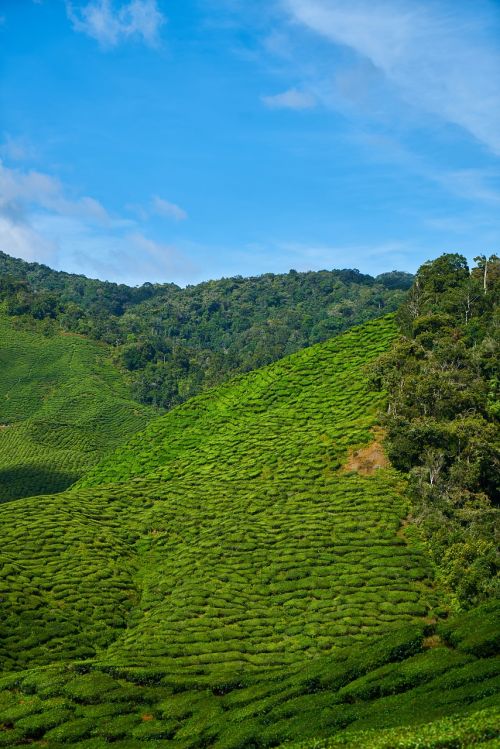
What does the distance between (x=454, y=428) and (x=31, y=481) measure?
2742 inches

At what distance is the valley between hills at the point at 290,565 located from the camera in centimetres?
3381

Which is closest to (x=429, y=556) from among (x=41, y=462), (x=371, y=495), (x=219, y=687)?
(x=371, y=495)

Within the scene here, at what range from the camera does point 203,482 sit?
2995 inches

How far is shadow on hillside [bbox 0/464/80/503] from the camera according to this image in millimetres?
106875

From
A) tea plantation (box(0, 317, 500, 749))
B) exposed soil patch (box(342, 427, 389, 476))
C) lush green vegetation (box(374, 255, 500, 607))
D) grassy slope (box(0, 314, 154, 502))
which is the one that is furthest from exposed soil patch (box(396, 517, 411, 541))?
grassy slope (box(0, 314, 154, 502))

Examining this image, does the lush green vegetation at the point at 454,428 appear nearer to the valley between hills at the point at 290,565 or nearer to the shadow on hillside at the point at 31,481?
the valley between hills at the point at 290,565

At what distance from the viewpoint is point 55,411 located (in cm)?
15562

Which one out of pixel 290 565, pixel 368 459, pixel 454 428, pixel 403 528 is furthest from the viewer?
pixel 368 459

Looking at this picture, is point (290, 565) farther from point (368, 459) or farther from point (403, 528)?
point (368, 459)

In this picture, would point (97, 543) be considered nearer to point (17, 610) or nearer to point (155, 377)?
point (17, 610)

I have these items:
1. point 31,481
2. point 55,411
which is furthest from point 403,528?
point 55,411

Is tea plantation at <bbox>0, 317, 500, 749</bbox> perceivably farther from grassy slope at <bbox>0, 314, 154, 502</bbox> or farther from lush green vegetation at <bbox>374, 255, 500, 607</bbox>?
grassy slope at <bbox>0, 314, 154, 502</bbox>

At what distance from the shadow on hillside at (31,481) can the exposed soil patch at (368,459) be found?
53.2 meters

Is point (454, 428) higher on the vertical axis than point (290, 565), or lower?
higher
